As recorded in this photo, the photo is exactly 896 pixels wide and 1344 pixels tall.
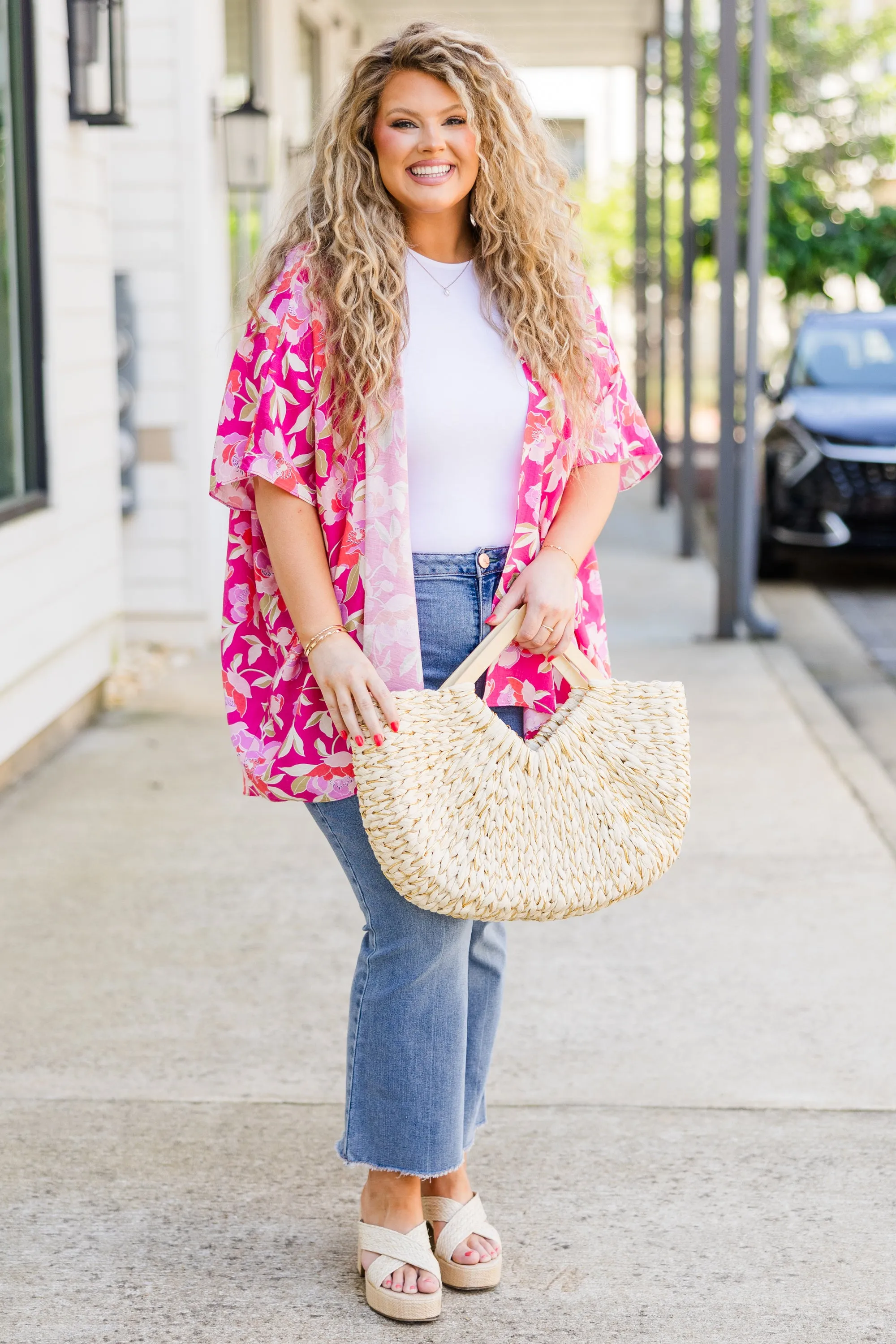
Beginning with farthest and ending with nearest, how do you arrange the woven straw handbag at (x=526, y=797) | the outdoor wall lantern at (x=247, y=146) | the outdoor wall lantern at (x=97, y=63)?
the outdoor wall lantern at (x=247, y=146) < the outdoor wall lantern at (x=97, y=63) < the woven straw handbag at (x=526, y=797)

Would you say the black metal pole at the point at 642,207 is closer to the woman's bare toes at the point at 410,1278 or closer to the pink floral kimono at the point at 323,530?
the pink floral kimono at the point at 323,530

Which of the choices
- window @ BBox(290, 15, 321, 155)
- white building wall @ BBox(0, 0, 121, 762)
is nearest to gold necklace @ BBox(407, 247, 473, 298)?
white building wall @ BBox(0, 0, 121, 762)

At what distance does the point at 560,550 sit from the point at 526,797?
1.20ft

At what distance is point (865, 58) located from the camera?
2167cm

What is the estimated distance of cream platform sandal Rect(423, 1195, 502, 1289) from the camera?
8.24 ft

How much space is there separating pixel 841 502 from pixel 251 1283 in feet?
25.2

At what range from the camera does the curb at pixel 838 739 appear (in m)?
5.11

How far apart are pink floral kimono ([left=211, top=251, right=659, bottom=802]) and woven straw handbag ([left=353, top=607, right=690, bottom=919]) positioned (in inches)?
3.5

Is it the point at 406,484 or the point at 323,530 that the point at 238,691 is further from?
the point at 406,484

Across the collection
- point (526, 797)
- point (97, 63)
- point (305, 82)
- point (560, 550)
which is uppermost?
point (305, 82)

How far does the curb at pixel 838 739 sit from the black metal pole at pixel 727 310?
0.39 m

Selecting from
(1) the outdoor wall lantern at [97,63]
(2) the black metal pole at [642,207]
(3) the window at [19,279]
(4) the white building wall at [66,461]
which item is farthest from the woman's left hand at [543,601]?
(2) the black metal pole at [642,207]

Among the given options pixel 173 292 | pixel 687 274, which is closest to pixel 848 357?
pixel 687 274

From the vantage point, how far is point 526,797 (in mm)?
2297
